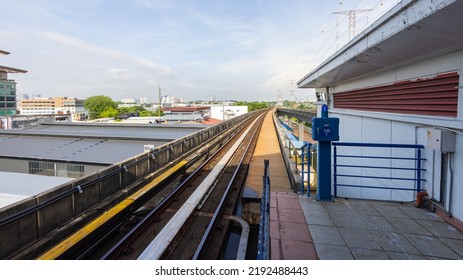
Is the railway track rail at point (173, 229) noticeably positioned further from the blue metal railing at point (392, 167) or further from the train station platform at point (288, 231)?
the blue metal railing at point (392, 167)

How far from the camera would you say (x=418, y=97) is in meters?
4.84

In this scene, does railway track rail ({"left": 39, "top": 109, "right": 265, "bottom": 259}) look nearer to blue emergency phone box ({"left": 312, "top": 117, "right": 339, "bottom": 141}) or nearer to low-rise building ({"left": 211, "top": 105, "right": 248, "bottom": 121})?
blue emergency phone box ({"left": 312, "top": 117, "right": 339, "bottom": 141})

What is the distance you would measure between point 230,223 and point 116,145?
12.0 metres

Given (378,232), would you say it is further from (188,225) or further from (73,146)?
(73,146)

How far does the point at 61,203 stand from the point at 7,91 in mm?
84650

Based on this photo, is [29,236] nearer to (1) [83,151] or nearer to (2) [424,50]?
(2) [424,50]

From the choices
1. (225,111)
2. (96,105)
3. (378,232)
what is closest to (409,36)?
(378,232)

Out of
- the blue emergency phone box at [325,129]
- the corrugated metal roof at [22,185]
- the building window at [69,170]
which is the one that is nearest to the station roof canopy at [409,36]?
the blue emergency phone box at [325,129]

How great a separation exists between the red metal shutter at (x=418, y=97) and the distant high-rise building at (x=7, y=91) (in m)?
84.5

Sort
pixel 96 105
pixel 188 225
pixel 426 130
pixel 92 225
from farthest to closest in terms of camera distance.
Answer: pixel 96 105 < pixel 188 225 < pixel 92 225 < pixel 426 130

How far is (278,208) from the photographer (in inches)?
180

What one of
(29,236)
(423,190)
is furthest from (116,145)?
(423,190)

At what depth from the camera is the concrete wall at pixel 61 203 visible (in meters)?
3.77

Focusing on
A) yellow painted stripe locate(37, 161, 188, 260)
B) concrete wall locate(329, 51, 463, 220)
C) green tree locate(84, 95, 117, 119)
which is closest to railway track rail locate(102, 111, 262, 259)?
yellow painted stripe locate(37, 161, 188, 260)
